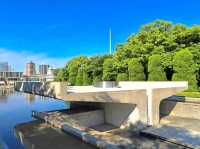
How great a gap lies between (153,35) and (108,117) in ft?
31.7

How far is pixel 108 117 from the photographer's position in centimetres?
1183

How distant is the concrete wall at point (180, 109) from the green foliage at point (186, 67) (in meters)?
3.82

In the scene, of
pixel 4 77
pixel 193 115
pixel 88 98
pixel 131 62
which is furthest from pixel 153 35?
pixel 4 77

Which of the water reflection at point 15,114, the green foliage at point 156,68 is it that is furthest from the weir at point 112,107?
the green foliage at point 156,68

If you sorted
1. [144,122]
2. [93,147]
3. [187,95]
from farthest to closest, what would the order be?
[187,95] < [144,122] < [93,147]

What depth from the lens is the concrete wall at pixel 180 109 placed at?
435 inches

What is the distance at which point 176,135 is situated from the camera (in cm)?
840

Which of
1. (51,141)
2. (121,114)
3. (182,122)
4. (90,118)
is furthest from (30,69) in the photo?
(51,141)

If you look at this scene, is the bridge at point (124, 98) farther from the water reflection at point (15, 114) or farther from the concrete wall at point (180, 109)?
the water reflection at point (15, 114)

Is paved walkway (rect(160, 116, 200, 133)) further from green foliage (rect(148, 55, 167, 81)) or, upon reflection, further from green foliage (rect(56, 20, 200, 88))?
green foliage (rect(148, 55, 167, 81))

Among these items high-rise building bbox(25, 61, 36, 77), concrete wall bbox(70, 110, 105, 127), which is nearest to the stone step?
concrete wall bbox(70, 110, 105, 127)

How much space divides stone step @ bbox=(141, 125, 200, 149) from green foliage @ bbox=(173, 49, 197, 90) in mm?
6740

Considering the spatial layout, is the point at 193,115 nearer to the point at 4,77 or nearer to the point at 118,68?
the point at 118,68

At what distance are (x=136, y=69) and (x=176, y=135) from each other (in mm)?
10521
